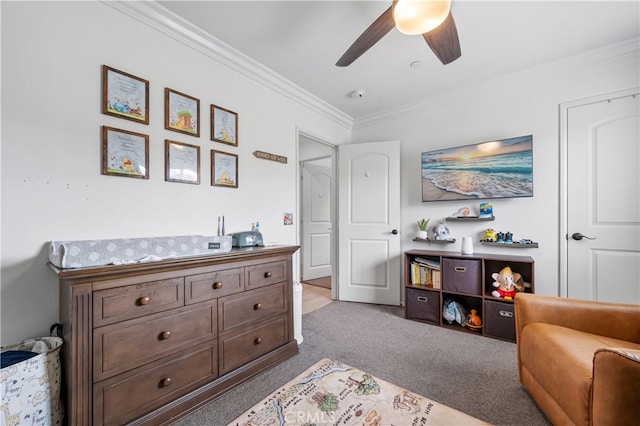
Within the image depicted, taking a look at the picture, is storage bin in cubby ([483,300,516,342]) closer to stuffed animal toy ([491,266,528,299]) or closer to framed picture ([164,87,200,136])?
stuffed animal toy ([491,266,528,299])

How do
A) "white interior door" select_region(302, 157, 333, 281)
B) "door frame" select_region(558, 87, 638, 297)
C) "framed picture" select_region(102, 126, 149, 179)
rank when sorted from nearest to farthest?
1. "framed picture" select_region(102, 126, 149, 179)
2. "door frame" select_region(558, 87, 638, 297)
3. "white interior door" select_region(302, 157, 333, 281)

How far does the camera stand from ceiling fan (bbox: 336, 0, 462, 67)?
131 centimetres

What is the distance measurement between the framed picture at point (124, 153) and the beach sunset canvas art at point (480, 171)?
2800 millimetres

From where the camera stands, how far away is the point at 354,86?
279 cm

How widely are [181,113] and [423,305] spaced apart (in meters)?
2.90

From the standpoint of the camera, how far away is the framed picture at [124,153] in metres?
1.55

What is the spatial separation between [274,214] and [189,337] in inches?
53.7

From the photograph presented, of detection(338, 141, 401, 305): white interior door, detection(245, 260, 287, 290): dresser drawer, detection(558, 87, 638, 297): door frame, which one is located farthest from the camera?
detection(338, 141, 401, 305): white interior door

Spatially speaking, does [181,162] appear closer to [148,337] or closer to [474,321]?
[148,337]

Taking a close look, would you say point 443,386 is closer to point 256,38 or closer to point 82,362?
point 82,362

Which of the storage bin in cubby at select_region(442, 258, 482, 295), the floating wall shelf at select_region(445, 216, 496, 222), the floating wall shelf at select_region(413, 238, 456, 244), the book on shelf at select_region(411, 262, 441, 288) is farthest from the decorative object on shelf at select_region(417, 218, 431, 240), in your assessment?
the storage bin in cubby at select_region(442, 258, 482, 295)

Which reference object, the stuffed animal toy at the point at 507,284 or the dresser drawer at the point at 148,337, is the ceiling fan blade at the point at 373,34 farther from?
the stuffed animal toy at the point at 507,284

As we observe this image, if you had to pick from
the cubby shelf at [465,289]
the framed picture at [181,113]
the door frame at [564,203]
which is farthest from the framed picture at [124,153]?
the door frame at [564,203]

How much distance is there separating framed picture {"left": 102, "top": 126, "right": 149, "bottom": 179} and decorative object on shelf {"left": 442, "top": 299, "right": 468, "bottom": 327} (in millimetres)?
2926
